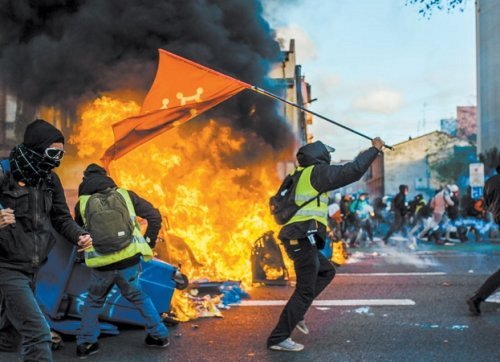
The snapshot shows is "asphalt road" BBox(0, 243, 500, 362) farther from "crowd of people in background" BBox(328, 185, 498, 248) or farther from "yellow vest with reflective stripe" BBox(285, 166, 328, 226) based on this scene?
"crowd of people in background" BBox(328, 185, 498, 248)

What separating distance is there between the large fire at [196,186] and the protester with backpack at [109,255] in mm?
2189

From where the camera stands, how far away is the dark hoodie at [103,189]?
4.86 metres

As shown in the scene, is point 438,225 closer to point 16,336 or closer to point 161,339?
point 161,339

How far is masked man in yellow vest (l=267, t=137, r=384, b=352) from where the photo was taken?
15.8 ft

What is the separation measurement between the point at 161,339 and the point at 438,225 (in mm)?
12108

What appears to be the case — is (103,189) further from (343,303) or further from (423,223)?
(423,223)

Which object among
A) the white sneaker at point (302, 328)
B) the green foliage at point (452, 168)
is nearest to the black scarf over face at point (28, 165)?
the white sneaker at point (302, 328)

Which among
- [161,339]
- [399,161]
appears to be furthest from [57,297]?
[399,161]

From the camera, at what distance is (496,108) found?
43625 millimetres

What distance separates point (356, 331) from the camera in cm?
549

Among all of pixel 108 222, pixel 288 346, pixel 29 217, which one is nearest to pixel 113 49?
pixel 108 222

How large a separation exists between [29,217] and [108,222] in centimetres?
145

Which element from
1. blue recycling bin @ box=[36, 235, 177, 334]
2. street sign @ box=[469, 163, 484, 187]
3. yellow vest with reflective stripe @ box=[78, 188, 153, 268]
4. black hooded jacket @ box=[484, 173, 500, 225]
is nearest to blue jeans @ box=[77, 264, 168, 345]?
yellow vest with reflective stripe @ box=[78, 188, 153, 268]

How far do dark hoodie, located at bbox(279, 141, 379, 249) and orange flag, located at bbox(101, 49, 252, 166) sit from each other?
Result: 1.71 metres
